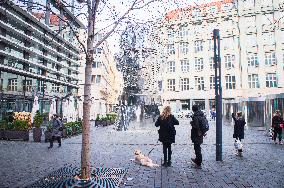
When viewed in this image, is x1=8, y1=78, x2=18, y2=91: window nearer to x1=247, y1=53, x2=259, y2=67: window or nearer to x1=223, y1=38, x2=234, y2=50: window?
x1=223, y1=38, x2=234, y2=50: window

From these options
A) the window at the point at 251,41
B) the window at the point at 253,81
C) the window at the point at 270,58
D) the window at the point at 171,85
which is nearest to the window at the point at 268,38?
the window at the point at 251,41

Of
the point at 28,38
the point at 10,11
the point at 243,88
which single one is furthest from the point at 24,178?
the point at 243,88

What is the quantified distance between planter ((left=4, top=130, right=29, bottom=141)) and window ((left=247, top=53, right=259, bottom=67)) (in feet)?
148

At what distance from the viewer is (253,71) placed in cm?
5181

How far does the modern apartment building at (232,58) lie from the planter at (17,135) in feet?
118

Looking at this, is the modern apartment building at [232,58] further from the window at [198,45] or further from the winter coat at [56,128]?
the winter coat at [56,128]

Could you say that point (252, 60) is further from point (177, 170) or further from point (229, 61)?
point (177, 170)

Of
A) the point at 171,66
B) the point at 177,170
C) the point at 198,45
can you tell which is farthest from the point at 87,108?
the point at 171,66

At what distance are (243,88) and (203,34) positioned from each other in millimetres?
13592

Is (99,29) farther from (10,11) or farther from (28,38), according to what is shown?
(28,38)

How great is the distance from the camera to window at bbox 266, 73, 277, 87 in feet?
166

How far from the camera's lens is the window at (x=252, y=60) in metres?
51.9

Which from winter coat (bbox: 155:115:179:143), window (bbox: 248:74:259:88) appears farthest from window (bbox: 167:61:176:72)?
winter coat (bbox: 155:115:179:143)

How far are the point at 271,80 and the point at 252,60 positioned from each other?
16.2 ft
